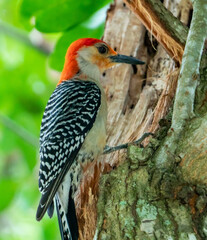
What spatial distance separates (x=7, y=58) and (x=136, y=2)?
185 inches

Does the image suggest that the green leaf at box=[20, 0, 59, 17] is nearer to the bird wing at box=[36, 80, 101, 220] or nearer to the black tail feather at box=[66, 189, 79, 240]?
the bird wing at box=[36, 80, 101, 220]

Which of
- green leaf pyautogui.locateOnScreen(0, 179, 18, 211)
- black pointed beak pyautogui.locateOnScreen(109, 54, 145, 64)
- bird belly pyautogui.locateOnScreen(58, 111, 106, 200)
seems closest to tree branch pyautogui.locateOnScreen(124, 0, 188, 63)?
black pointed beak pyautogui.locateOnScreen(109, 54, 145, 64)

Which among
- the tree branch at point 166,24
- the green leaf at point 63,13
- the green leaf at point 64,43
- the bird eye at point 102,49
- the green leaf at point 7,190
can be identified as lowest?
the green leaf at point 7,190

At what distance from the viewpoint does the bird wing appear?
11.2 feet

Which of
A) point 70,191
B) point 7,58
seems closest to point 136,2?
point 70,191

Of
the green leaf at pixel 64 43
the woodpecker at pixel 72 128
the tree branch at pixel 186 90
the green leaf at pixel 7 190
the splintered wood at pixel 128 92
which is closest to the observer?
the tree branch at pixel 186 90

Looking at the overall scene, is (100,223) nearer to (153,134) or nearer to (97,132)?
(153,134)

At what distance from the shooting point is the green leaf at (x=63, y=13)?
432cm

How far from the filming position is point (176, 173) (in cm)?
279

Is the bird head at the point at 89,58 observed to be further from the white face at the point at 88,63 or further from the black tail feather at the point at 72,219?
the black tail feather at the point at 72,219

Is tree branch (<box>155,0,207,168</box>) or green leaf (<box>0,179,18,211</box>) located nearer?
tree branch (<box>155,0,207,168</box>)

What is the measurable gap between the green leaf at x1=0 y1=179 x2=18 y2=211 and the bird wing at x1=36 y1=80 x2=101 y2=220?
1.40 meters

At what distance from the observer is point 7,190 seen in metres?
5.02

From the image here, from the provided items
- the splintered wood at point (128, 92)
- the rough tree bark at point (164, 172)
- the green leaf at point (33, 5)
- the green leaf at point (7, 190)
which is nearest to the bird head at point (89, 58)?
the splintered wood at point (128, 92)
